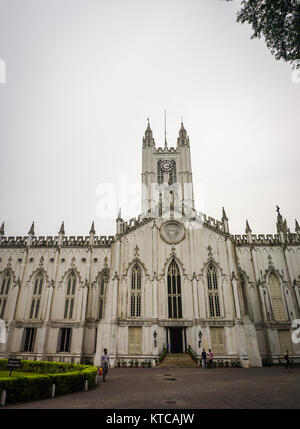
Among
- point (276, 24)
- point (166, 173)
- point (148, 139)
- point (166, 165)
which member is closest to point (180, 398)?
point (276, 24)

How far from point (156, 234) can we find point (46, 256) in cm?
1533

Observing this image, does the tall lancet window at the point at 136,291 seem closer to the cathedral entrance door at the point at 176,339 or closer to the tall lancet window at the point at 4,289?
the cathedral entrance door at the point at 176,339

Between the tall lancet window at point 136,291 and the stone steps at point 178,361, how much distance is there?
5.56m

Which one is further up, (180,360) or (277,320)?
(277,320)

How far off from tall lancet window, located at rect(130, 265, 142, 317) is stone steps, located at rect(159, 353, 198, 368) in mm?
5559

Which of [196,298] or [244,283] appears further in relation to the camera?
[244,283]

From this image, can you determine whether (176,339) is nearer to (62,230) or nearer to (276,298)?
(276,298)

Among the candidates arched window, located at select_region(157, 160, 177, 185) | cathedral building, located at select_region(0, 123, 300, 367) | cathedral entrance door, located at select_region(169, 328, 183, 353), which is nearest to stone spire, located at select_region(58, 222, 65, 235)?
cathedral building, located at select_region(0, 123, 300, 367)

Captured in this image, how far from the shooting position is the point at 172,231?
35031 millimetres

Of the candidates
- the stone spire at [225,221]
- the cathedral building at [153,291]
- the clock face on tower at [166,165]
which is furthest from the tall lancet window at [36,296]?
the clock face on tower at [166,165]

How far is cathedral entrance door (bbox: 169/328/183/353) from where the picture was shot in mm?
30516

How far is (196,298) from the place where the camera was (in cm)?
3106
